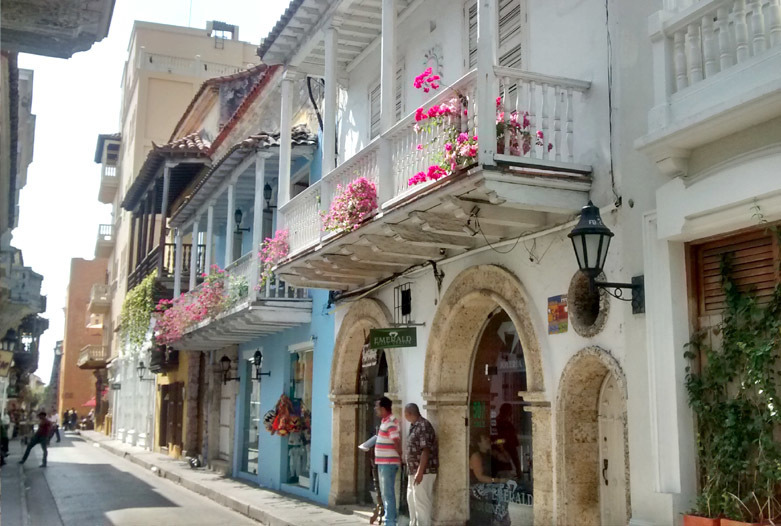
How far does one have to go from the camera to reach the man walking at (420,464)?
1023 cm

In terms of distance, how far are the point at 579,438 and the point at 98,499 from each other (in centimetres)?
1077

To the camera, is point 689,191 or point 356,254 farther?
point 356,254

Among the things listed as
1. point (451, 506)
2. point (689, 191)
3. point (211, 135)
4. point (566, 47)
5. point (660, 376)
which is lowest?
point (451, 506)

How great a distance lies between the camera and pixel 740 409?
247 inches

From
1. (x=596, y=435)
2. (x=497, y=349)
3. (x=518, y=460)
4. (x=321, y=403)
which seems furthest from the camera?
(x=321, y=403)

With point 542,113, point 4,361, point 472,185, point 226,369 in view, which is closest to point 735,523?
point 472,185

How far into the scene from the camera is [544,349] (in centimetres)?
862

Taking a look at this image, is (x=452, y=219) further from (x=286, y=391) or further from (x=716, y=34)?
(x=286, y=391)

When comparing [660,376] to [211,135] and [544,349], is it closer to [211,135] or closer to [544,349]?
[544,349]

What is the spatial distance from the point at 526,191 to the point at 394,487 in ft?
16.0

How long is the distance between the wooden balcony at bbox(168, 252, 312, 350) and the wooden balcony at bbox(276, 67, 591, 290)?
Answer: 151 inches

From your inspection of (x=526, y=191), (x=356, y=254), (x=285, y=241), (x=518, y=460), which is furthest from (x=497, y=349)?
(x=285, y=241)

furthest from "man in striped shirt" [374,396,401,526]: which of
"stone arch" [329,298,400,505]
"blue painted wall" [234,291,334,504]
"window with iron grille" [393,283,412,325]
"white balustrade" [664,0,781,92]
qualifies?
"white balustrade" [664,0,781,92]

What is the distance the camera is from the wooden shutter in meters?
6.35
